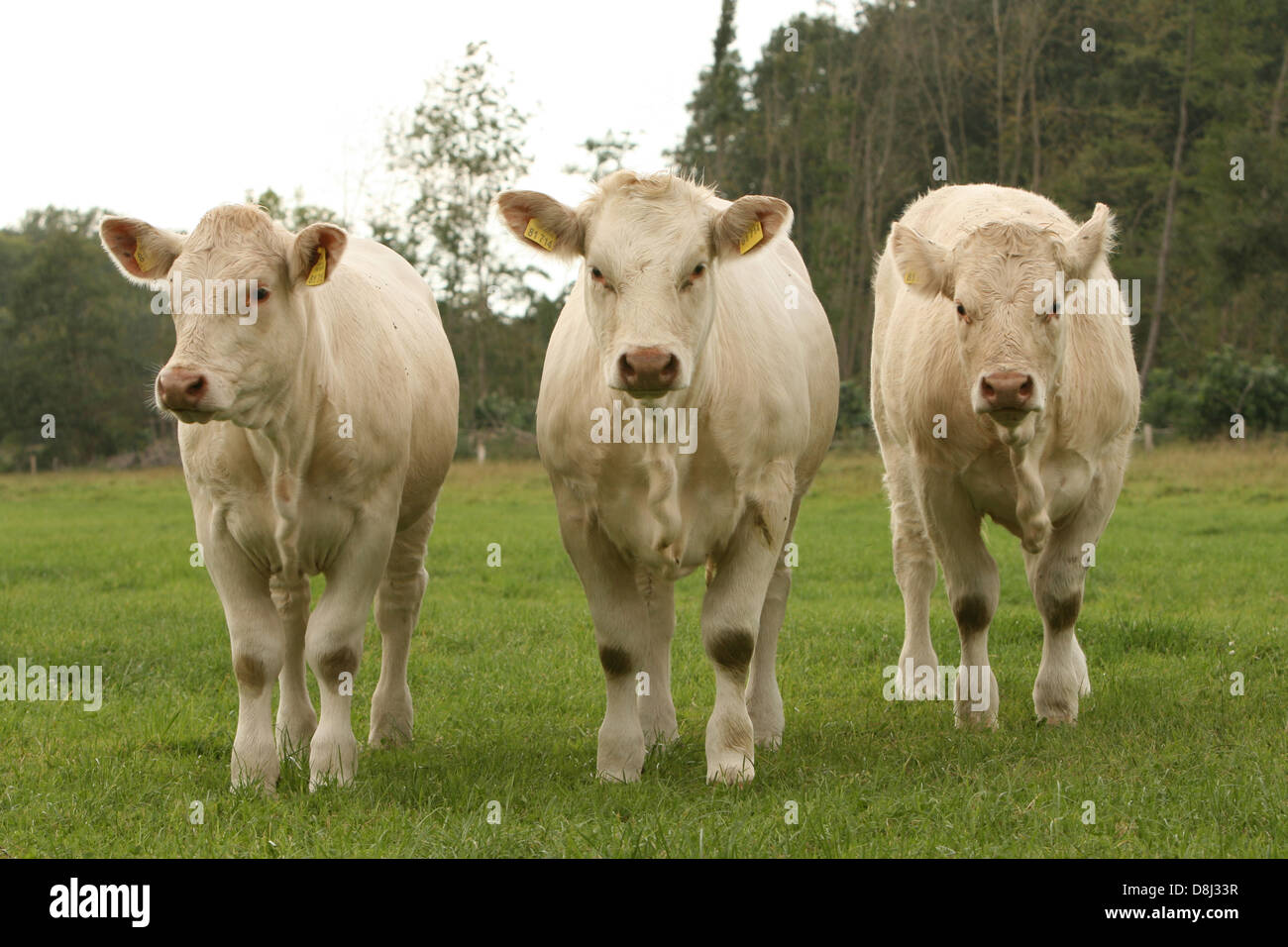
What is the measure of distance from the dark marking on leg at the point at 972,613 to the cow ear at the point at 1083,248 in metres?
1.64

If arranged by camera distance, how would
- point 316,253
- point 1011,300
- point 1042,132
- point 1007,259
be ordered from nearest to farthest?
1. point 316,253
2. point 1011,300
3. point 1007,259
4. point 1042,132

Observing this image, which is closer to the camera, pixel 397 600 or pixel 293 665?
pixel 293 665

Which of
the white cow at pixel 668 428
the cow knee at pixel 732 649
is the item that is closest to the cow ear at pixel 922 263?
the white cow at pixel 668 428

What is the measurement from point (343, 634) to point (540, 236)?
185 cm

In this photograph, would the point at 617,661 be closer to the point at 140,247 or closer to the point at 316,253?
the point at 316,253

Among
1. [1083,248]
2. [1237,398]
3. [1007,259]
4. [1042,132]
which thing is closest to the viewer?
[1007,259]

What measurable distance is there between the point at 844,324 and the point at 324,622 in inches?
1514

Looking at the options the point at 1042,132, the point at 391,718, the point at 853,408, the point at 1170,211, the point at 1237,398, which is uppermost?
the point at 1042,132

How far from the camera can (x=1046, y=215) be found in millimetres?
6668

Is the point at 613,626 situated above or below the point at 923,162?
below

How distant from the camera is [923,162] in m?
45.8

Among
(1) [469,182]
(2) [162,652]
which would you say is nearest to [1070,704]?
(2) [162,652]

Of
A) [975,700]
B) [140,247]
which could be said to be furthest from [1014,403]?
[140,247]

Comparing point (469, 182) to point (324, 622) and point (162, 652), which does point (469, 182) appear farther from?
point (324, 622)
